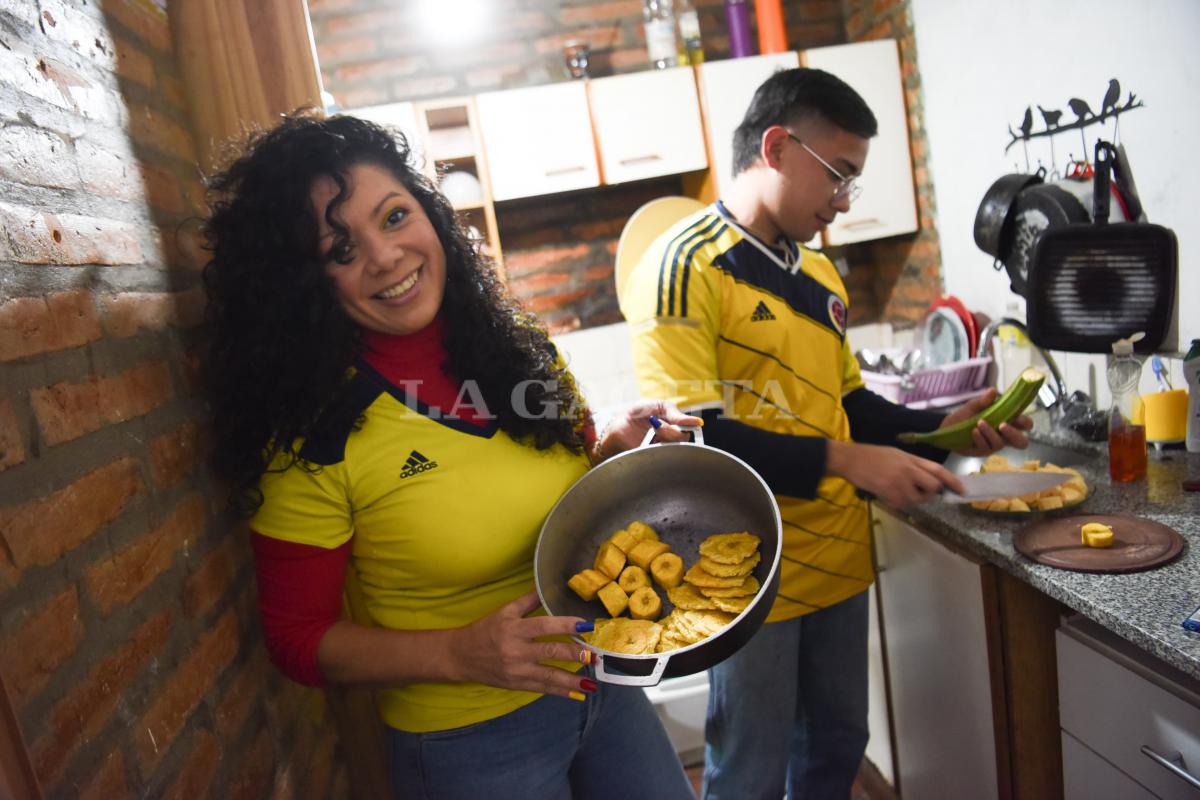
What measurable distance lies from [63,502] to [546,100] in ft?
6.63

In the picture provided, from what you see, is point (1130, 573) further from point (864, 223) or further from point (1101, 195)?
point (864, 223)

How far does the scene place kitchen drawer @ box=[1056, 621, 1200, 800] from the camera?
955 millimetres

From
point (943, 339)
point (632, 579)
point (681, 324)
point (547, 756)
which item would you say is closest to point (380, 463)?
point (632, 579)

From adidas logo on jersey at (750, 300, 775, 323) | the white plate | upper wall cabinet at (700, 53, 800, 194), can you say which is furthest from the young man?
upper wall cabinet at (700, 53, 800, 194)

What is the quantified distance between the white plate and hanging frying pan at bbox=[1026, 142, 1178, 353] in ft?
2.14

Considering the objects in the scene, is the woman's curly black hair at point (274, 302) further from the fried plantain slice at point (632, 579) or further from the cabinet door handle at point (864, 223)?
the cabinet door handle at point (864, 223)

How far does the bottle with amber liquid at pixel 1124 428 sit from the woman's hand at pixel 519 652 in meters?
1.19

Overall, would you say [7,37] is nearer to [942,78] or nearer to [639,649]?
[639,649]

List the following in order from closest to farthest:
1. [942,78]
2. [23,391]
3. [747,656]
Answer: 1. [23,391]
2. [747,656]
3. [942,78]

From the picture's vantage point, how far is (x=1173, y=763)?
3.18 ft

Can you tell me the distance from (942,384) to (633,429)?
135cm

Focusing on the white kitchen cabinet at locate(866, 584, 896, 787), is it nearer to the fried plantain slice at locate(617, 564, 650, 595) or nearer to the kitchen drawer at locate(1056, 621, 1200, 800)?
the kitchen drawer at locate(1056, 621, 1200, 800)

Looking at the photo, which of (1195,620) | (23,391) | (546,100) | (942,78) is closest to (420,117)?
(546,100)

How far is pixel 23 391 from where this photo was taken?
61 cm
